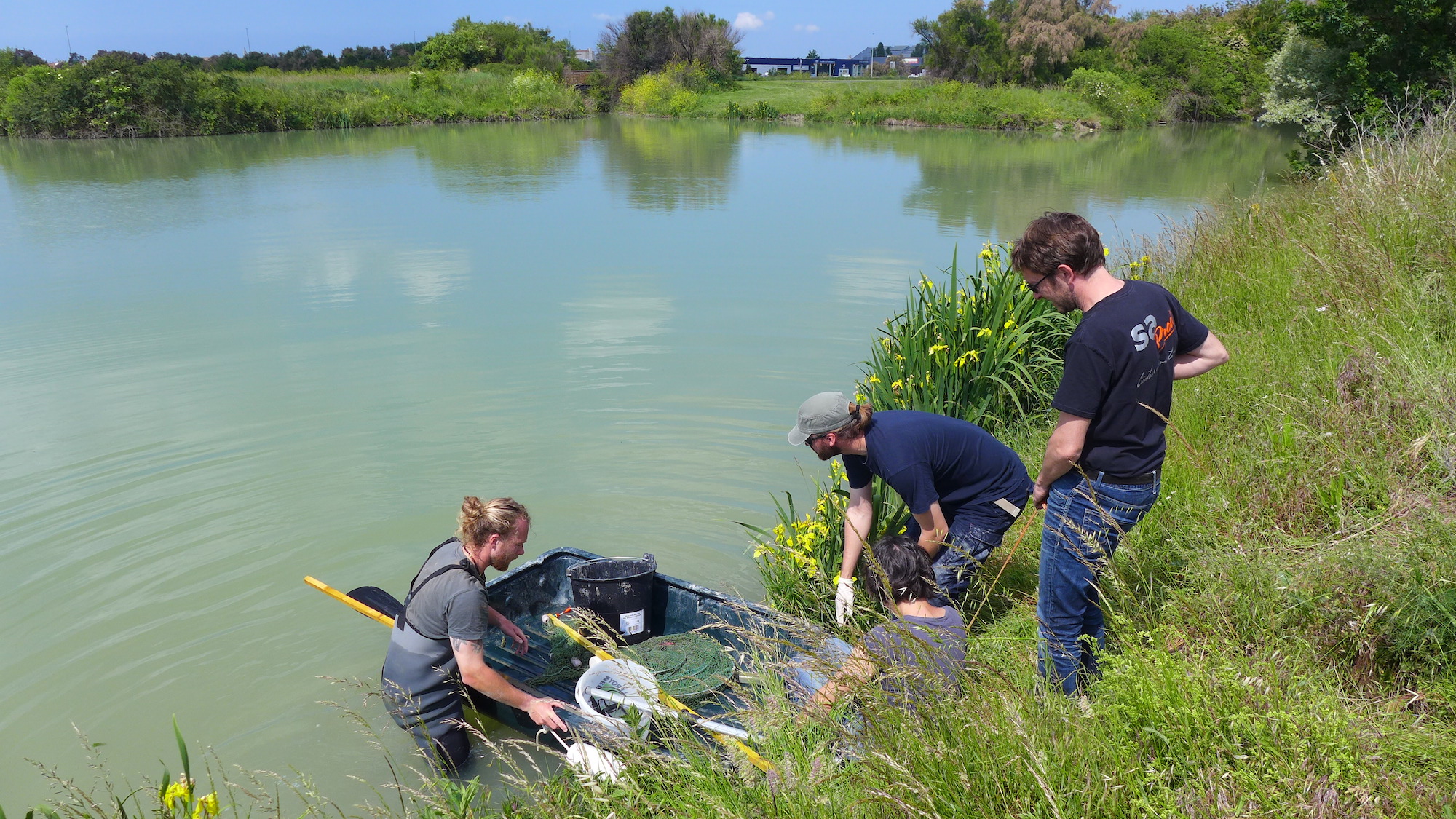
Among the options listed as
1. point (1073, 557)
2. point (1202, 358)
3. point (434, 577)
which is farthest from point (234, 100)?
point (1073, 557)

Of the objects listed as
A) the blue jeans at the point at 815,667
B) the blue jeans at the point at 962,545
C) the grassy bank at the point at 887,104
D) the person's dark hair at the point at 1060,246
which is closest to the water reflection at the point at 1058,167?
the grassy bank at the point at 887,104

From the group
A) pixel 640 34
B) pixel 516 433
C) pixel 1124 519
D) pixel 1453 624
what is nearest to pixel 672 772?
pixel 1124 519

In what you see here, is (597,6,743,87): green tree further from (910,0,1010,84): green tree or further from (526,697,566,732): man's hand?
(526,697,566,732): man's hand

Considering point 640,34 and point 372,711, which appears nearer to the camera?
point 372,711

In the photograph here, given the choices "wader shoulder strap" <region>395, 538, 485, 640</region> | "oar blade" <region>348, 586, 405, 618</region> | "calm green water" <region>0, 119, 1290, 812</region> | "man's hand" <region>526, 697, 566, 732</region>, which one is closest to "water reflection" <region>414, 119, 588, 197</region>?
"calm green water" <region>0, 119, 1290, 812</region>

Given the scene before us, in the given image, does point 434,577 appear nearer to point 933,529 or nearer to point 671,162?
point 933,529

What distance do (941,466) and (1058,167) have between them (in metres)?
24.2

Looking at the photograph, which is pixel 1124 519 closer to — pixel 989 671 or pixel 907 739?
pixel 989 671

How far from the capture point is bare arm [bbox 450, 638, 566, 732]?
3.48m

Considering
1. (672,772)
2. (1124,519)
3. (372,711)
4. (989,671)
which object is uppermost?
(1124,519)

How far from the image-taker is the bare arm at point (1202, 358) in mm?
3260

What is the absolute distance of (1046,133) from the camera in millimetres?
40500

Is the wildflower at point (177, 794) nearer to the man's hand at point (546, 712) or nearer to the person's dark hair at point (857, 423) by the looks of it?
the man's hand at point (546, 712)

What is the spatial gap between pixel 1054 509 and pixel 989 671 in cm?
70
